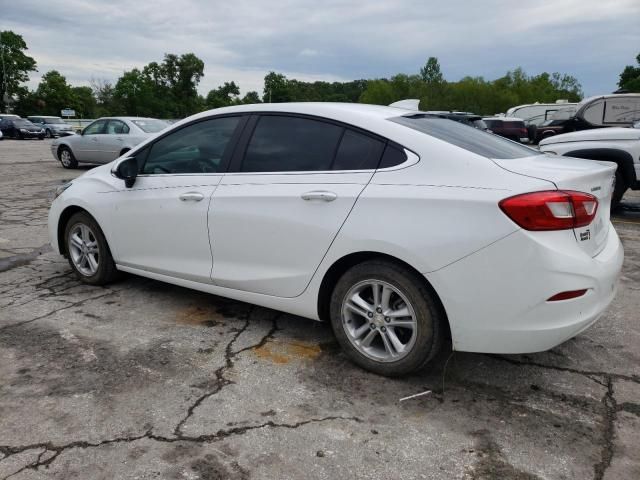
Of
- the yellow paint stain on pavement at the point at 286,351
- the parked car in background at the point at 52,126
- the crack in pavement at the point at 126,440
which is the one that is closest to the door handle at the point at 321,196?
the yellow paint stain on pavement at the point at 286,351

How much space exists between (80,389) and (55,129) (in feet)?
132

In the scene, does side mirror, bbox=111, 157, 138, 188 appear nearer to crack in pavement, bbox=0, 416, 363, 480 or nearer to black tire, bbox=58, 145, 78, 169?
crack in pavement, bbox=0, 416, 363, 480

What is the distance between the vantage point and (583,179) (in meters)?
2.79

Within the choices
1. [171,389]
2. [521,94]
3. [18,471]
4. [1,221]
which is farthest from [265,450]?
[521,94]

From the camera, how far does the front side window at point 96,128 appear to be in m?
14.4

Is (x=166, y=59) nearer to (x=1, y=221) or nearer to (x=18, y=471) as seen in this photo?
(x=1, y=221)

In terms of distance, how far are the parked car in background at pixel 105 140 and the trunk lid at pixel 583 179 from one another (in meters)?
11.4

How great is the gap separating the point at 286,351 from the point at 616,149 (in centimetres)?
651

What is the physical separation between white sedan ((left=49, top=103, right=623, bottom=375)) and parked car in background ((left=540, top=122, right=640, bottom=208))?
16.3ft

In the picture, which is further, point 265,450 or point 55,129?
point 55,129

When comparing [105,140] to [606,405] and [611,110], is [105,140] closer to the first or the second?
[611,110]

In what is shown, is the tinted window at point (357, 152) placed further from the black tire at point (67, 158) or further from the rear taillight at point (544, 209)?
the black tire at point (67, 158)

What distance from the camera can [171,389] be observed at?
118 inches

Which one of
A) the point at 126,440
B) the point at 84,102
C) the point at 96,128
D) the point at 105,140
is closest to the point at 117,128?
the point at 105,140
